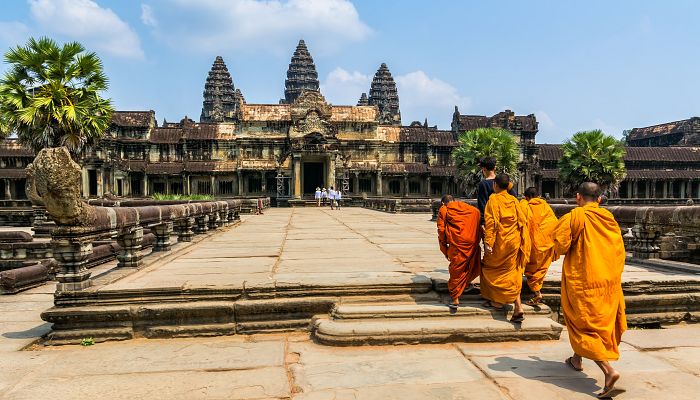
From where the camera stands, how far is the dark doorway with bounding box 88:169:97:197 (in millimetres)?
38656

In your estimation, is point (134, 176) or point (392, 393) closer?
point (392, 393)

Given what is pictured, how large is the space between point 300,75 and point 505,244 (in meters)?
77.3

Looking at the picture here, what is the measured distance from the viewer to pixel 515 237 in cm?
457

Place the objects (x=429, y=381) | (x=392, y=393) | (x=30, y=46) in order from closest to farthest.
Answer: (x=392, y=393), (x=429, y=381), (x=30, y=46)

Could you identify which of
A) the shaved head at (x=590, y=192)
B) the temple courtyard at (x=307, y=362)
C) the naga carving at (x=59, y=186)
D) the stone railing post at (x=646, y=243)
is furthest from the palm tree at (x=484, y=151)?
the naga carving at (x=59, y=186)

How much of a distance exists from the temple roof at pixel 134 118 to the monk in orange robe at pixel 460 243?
42.0 m

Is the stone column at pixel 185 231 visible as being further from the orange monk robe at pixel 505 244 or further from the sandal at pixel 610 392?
the sandal at pixel 610 392

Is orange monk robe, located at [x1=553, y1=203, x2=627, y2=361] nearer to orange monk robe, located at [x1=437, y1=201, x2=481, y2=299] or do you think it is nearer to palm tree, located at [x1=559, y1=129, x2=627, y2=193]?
orange monk robe, located at [x1=437, y1=201, x2=481, y2=299]

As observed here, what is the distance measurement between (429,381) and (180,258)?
5218mm

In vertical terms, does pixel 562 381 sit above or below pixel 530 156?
below

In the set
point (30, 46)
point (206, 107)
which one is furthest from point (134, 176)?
point (206, 107)

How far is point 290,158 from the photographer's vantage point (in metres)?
39.4

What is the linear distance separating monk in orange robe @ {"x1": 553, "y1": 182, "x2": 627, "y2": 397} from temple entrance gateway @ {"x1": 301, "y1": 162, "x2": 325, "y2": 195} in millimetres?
38107

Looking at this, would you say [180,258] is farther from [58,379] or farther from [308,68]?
[308,68]
